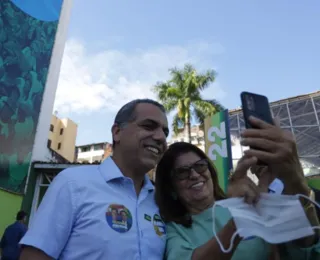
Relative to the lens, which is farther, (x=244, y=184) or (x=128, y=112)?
(x=128, y=112)

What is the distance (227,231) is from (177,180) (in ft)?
2.84

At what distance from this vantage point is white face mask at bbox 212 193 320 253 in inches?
41.3

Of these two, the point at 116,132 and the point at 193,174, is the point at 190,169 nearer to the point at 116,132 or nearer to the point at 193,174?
the point at 193,174

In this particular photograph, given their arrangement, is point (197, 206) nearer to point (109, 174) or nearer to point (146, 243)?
point (146, 243)

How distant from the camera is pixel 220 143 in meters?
10.5

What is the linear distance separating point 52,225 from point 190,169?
2.80 feet

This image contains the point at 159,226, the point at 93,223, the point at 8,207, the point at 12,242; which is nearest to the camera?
the point at 93,223

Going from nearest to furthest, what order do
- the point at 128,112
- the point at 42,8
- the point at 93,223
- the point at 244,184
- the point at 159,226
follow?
the point at 244,184, the point at 93,223, the point at 159,226, the point at 128,112, the point at 42,8

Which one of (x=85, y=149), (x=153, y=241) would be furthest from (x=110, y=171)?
(x=85, y=149)

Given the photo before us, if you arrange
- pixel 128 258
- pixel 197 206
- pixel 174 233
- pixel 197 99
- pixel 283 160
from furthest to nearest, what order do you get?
1. pixel 197 99
2. pixel 197 206
3. pixel 174 233
4. pixel 128 258
5. pixel 283 160

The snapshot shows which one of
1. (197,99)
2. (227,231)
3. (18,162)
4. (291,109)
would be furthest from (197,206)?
(291,109)

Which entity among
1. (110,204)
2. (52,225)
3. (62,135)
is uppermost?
(62,135)

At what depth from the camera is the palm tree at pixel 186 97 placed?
1839cm

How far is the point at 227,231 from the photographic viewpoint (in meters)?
1.15
